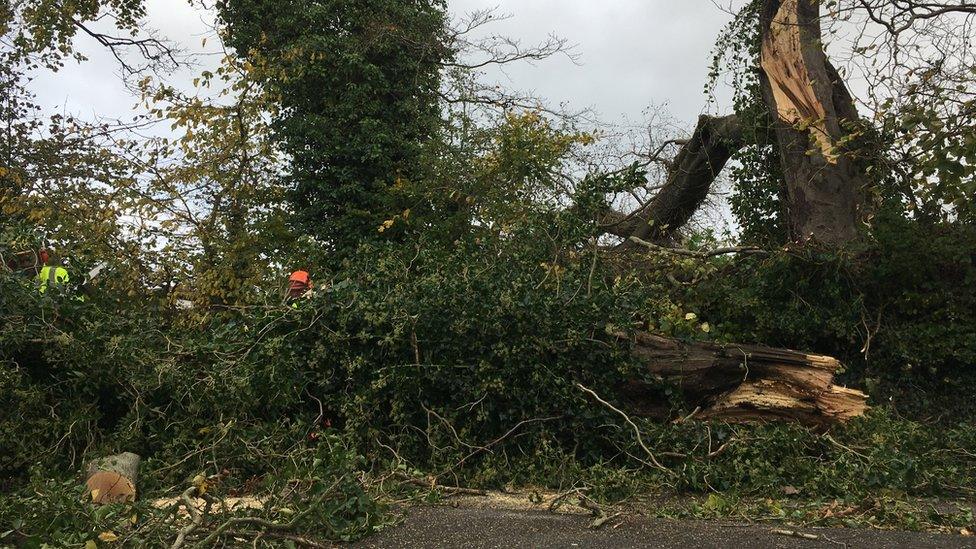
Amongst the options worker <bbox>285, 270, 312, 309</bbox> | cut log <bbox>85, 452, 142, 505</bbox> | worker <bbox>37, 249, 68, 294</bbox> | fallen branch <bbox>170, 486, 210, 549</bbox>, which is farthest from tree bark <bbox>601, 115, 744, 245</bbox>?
fallen branch <bbox>170, 486, 210, 549</bbox>

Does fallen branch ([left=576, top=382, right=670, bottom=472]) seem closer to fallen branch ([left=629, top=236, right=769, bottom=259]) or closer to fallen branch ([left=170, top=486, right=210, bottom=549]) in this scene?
fallen branch ([left=170, top=486, right=210, bottom=549])

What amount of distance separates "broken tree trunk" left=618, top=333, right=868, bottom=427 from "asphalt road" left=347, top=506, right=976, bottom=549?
7.35ft

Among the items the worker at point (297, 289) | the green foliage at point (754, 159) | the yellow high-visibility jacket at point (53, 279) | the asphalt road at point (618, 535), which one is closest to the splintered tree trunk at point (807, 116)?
the green foliage at point (754, 159)

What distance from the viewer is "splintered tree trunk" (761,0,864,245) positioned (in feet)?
34.6

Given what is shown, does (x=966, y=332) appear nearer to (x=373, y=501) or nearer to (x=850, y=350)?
(x=850, y=350)

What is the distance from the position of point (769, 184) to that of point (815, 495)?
688 cm

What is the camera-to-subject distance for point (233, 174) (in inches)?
469

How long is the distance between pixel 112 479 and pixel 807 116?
338 inches

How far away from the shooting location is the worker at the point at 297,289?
698 cm

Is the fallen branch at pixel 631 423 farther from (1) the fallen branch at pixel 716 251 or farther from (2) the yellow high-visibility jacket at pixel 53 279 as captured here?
(2) the yellow high-visibility jacket at pixel 53 279

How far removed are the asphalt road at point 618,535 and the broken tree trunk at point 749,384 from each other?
2.24m

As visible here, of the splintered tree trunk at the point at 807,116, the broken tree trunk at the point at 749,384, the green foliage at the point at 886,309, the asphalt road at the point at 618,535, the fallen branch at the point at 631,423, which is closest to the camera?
the asphalt road at the point at 618,535

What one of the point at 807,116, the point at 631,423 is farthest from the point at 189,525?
the point at 807,116

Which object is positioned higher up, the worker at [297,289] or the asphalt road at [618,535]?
the worker at [297,289]
